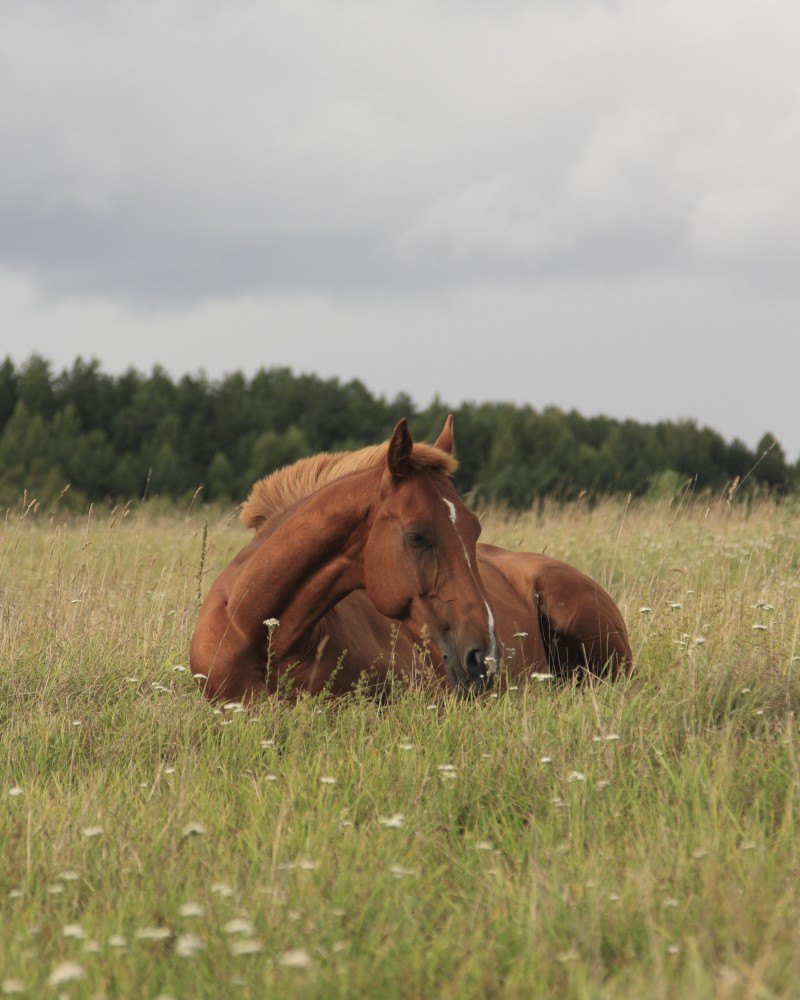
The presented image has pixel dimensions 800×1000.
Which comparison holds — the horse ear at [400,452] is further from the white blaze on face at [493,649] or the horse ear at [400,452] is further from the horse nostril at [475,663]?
the horse nostril at [475,663]

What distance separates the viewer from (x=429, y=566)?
177 inches

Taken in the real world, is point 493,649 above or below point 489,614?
below

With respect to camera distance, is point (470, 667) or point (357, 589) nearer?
point (470, 667)

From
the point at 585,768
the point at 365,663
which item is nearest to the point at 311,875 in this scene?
the point at 585,768

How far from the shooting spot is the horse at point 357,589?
4488 millimetres

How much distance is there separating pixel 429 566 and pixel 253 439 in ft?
107

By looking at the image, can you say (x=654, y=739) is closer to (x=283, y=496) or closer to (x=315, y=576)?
(x=315, y=576)

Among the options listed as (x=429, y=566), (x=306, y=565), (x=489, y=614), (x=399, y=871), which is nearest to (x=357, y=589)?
(x=306, y=565)

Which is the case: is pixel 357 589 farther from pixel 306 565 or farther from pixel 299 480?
pixel 299 480

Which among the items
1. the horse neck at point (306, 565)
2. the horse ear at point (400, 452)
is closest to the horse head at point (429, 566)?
the horse ear at point (400, 452)

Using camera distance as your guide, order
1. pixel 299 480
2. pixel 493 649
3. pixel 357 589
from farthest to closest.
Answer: pixel 299 480, pixel 357 589, pixel 493 649

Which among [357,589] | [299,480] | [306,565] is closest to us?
[306,565]

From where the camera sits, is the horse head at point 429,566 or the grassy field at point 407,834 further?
the horse head at point 429,566

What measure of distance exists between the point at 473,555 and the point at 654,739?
3.75ft
